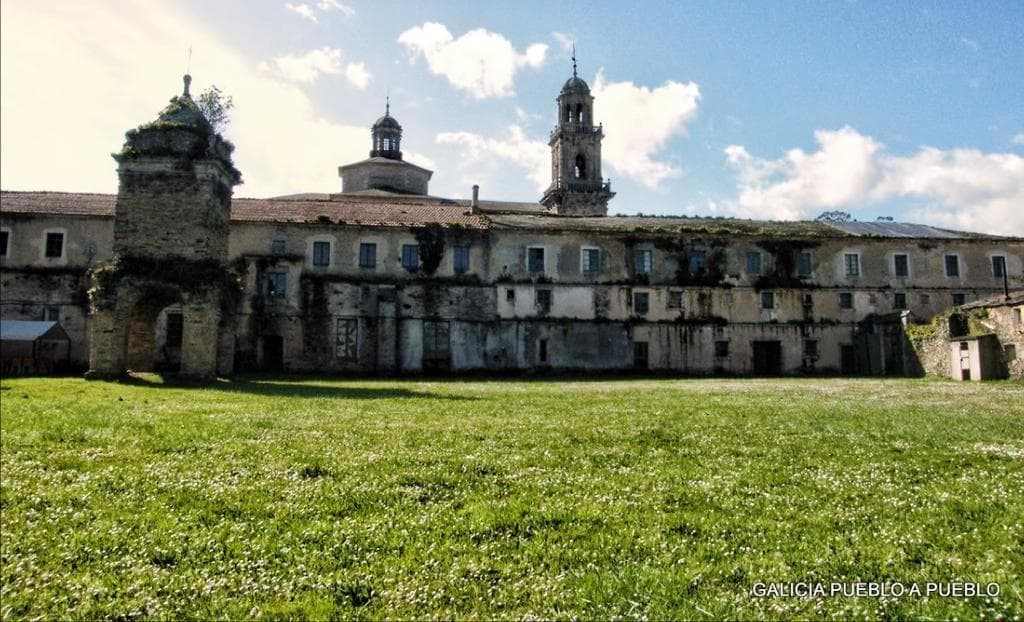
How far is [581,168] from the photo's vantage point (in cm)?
Result: 6369

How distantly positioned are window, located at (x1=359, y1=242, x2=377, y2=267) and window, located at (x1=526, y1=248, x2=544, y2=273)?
9.47 meters

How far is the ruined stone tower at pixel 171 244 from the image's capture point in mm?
25531

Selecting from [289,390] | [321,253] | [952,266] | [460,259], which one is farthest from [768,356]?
[289,390]

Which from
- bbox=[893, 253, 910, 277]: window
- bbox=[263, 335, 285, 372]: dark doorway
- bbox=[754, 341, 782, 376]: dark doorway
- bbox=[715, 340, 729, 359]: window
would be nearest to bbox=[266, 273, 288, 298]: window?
bbox=[263, 335, 285, 372]: dark doorway

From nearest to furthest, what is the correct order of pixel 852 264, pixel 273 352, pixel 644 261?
pixel 273 352
pixel 644 261
pixel 852 264

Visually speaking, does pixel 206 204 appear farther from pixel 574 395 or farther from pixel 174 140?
pixel 574 395

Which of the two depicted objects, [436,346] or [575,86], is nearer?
[436,346]

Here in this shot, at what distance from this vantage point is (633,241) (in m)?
40.2

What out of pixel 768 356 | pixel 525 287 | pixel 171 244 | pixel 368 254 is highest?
pixel 368 254

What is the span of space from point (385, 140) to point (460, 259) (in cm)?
3139

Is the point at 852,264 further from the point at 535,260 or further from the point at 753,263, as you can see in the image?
the point at 535,260

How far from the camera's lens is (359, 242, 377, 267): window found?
38.0m

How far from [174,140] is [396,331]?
1529 cm

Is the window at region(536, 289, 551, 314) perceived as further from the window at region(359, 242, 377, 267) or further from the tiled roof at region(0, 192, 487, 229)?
the window at region(359, 242, 377, 267)
